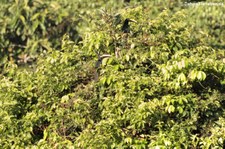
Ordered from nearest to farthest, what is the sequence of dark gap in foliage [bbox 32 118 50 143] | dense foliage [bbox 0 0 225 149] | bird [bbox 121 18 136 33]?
dense foliage [bbox 0 0 225 149], dark gap in foliage [bbox 32 118 50 143], bird [bbox 121 18 136 33]

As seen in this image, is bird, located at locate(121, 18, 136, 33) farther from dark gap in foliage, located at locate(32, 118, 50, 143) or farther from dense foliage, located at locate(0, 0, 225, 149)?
dark gap in foliage, located at locate(32, 118, 50, 143)

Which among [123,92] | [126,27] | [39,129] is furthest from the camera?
[126,27]

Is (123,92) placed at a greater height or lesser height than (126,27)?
lesser

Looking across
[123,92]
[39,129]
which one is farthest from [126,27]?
[39,129]

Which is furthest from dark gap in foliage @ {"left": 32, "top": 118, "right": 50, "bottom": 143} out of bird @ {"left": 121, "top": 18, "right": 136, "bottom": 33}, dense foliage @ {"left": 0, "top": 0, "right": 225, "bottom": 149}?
bird @ {"left": 121, "top": 18, "right": 136, "bottom": 33}

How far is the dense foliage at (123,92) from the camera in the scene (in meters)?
4.15

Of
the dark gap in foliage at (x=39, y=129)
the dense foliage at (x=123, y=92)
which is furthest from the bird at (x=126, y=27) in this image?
the dark gap in foliage at (x=39, y=129)

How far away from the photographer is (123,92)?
14.1ft

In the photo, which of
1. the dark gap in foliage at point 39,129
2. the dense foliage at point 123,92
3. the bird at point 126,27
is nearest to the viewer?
the dense foliage at point 123,92

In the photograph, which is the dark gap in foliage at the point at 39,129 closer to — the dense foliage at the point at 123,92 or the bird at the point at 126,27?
the dense foliage at the point at 123,92

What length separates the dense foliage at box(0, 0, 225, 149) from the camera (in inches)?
163

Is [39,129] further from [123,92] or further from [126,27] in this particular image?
[126,27]

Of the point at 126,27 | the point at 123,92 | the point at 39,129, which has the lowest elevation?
the point at 39,129

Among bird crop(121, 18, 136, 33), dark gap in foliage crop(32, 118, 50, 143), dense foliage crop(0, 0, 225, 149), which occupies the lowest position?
dark gap in foliage crop(32, 118, 50, 143)
